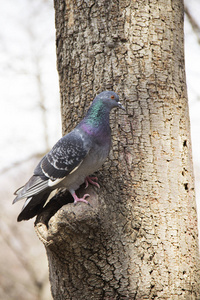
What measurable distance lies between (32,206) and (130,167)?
2.84ft

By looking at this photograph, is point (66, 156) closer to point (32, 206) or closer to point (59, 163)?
point (59, 163)

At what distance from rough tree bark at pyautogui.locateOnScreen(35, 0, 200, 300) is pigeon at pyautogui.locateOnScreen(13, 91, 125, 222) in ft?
0.44

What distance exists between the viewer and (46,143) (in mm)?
8820

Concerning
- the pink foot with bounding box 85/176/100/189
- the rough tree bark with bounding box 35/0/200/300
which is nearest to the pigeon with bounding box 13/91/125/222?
the pink foot with bounding box 85/176/100/189

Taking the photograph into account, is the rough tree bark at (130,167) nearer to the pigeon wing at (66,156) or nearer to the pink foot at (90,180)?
the pink foot at (90,180)

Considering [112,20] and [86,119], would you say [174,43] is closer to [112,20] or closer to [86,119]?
[112,20]

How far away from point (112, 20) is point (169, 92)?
75 cm

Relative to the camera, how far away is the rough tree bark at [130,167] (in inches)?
91.0

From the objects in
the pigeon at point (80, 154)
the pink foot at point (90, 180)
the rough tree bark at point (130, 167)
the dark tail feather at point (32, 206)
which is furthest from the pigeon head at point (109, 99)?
the dark tail feather at point (32, 206)

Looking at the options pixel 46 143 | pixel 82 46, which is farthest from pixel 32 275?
pixel 82 46

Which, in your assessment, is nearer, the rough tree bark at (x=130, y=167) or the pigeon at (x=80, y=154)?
the rough tree bark at (x=130, y=167)

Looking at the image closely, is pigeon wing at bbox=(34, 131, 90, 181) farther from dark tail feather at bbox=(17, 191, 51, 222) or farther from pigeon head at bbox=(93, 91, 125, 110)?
pigeon head at bbox=(93, 91, 125, 110)

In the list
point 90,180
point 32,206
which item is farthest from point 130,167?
point 32,206

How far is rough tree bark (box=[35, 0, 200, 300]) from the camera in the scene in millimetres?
2312
